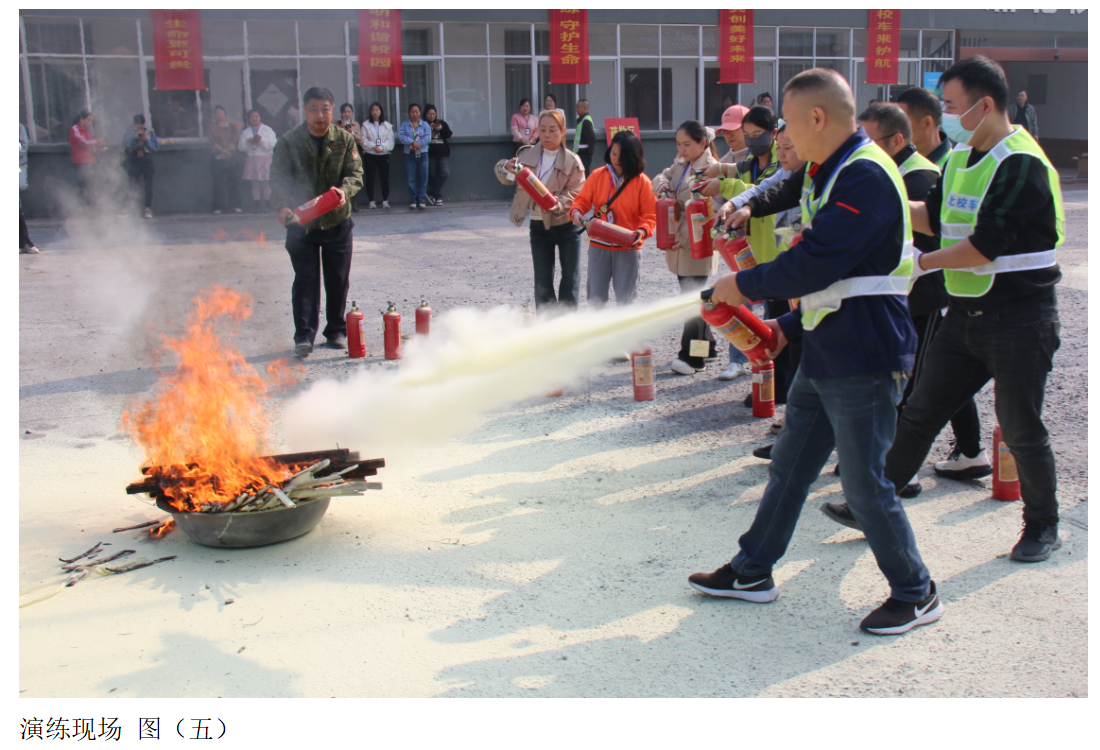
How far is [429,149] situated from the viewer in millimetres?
20062

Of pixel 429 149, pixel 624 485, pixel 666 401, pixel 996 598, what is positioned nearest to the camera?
pixel 996 598

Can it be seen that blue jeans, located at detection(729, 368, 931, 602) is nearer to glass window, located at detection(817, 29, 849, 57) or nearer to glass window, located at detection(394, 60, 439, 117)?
glass window, located at detection(394, 60, 439, 117)

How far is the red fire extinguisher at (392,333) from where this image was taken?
7766 mm

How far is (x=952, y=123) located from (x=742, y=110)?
10.3ft

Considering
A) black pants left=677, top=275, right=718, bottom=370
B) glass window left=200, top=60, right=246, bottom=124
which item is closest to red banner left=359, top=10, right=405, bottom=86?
glass window left=200, top=60, right=246, bottom=124

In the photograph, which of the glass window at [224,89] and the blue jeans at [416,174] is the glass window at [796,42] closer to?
the blue jeans at [416,174]

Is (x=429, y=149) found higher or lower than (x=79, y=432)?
higher

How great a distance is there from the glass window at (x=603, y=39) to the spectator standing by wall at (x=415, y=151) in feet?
17.6

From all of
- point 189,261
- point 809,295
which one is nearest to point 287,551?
point 809,295

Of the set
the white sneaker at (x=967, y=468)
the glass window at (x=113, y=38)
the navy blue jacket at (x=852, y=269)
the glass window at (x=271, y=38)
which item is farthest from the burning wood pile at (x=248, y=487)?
the glass window at (x=113, y=38)

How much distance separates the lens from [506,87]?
22031 mm

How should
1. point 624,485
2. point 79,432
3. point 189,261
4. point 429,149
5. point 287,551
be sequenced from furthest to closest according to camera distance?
point 429,149, point 189,261, point 79,432, point 624,485, point 287,551

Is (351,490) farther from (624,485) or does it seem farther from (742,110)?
(742,110)
